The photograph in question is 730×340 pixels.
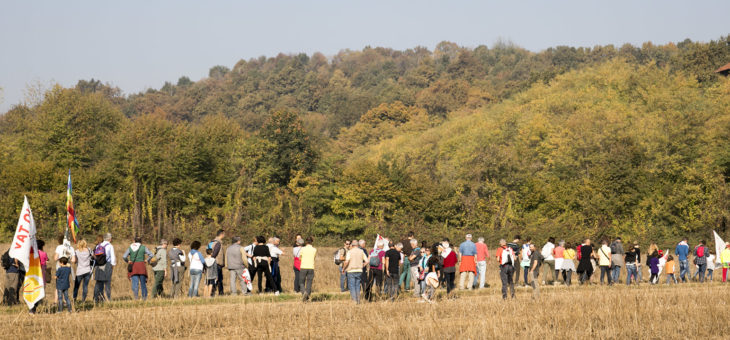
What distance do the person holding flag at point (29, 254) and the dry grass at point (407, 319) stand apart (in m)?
0.49

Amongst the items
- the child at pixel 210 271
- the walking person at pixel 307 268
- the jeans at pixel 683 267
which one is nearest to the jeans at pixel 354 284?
the walking person at pixel 307 268

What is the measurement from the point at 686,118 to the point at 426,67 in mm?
97520

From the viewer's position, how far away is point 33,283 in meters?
17.2

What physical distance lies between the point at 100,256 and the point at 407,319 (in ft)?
27.8

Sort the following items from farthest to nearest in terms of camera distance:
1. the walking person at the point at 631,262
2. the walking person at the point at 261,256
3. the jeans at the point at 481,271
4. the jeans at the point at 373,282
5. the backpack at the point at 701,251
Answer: the backpack at the point at 701,251
the walking person at the point at 631,262
the jeans at the point at 481,271
the walking person at the point at 261,256
the jeans at the point at 373,282

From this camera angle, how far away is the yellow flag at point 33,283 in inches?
674

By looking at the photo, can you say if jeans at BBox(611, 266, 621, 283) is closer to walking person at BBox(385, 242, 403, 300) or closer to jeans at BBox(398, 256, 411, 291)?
jeans at BBox(398, 256, 411, 291)

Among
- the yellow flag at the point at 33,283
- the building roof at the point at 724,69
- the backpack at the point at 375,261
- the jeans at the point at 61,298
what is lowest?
the jeans at the point at 61,298

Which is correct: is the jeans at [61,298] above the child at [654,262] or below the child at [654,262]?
below

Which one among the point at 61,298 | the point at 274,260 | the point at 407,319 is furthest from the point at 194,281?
the point at 407,319

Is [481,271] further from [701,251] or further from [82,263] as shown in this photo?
[82,263]

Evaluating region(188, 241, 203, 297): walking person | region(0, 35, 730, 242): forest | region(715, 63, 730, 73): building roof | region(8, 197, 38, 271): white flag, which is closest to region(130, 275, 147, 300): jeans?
region(188, 241, 203, 297): walking person

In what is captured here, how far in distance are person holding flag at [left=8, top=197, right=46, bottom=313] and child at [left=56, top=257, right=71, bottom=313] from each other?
27.5 inches

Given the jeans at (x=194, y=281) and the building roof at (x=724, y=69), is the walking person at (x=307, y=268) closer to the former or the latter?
the jeans at (x=194, y=281)
